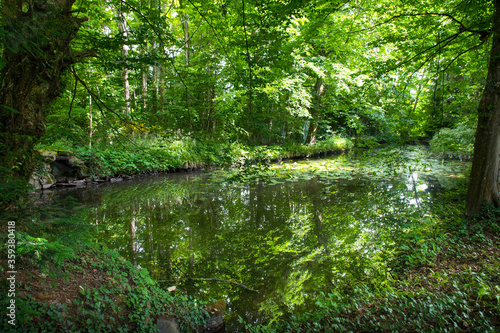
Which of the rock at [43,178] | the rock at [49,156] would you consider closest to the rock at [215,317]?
the rock at [43,178]

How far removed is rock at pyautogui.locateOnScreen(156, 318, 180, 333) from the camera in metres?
1.97

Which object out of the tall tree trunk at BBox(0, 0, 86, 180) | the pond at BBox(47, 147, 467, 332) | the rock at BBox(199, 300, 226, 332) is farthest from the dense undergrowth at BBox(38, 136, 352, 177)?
the rock at BBox(199, 300, 226, 332)

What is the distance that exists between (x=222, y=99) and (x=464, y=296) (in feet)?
25.4

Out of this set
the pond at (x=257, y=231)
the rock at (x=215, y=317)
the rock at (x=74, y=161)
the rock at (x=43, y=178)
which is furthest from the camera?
the rock at (x=74, y=161)

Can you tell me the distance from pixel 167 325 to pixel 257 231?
8.84ft

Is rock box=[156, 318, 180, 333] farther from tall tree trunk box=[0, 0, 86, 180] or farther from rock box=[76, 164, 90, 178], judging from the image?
rock box=[76, 164, 90, 178]

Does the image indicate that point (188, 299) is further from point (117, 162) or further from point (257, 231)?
point (117, 162)

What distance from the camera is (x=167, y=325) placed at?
2016 mm

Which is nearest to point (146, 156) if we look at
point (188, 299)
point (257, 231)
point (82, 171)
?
point (82, 171)

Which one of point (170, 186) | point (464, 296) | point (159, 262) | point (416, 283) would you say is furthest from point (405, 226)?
point (170, 186)

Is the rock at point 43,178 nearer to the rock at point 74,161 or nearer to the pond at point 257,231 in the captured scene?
the rock at point 74,161

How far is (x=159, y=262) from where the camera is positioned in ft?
11.3

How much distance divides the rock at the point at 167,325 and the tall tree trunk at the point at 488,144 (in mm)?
4639

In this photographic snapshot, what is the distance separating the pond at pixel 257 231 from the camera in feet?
9.77
